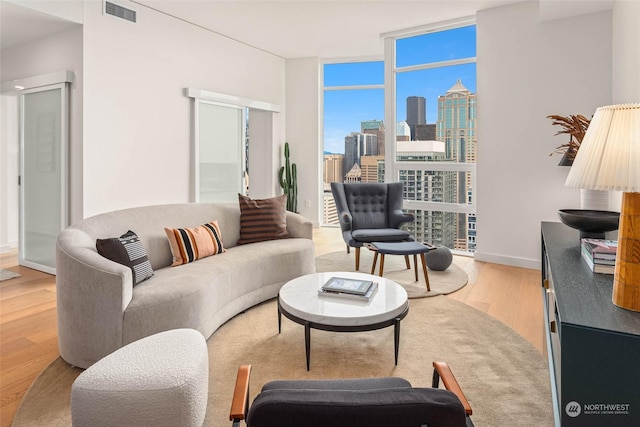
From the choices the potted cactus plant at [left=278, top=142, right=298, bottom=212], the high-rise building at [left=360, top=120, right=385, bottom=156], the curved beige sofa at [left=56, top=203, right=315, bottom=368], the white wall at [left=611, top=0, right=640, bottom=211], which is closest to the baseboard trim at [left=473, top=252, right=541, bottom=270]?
the white wall at [left=611, top=0, right=640, bottom=211]

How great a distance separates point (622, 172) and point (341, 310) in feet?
5.20

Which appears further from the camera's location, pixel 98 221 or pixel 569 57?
pixel 569 57

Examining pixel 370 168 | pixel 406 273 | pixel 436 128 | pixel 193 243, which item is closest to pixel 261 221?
pixel 193 243

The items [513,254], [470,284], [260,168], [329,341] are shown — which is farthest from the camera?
[260,168]

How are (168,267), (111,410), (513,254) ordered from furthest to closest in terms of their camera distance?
1. (513,254)
2. (168,267)
3. (111,410)

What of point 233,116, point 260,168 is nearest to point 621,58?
point 233,116

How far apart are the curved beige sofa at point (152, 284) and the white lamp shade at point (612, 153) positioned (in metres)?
2.19

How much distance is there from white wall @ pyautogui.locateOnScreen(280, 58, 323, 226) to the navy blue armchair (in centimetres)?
242

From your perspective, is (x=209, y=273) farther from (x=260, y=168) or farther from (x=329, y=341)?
(x=260, y=168)

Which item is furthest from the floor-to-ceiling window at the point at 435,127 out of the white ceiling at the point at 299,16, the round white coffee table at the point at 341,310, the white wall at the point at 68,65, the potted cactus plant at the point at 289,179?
the white wall at the point at 68,65

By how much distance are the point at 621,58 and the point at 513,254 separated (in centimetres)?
229

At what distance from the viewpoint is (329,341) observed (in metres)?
2.85

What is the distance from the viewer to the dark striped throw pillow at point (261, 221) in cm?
394

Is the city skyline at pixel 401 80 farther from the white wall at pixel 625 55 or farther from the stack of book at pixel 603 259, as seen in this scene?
the stack of book at pixel 603 259
